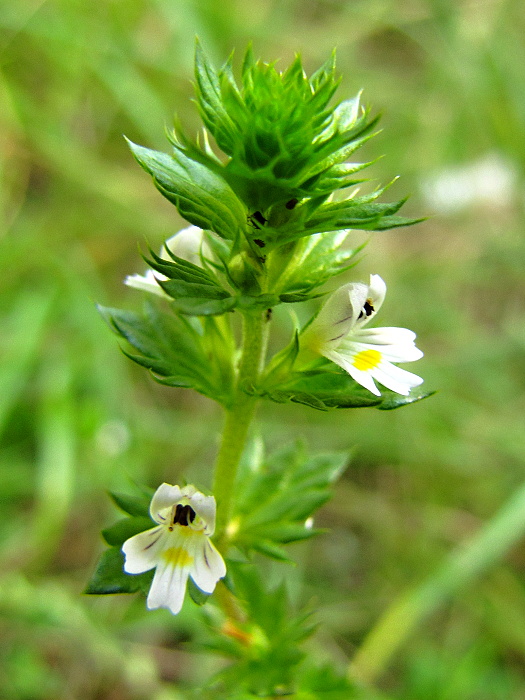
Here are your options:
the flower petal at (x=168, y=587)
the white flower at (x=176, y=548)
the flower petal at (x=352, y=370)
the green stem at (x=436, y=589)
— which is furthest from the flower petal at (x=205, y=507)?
the green stem at (x=436, y=589)

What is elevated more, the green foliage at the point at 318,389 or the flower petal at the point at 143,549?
the green foliage at the point at 318,389

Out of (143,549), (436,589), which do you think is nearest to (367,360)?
(143,549)

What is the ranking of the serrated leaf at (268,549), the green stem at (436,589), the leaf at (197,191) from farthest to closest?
the green stem at (436,589), the serrated leaf at (268,549), the leaf at (197,191)

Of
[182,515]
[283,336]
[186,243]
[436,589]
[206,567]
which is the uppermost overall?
[283,336]

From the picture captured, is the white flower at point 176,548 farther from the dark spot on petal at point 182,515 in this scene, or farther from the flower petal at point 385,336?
the flower petal at point 385,336

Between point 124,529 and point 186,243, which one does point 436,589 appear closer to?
point 124,529

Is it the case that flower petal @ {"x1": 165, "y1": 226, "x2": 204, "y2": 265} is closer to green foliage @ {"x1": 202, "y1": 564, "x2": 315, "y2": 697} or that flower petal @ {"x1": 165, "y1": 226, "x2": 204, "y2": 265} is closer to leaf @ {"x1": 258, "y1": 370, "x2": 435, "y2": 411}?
leaf @ {"x1": 258, "y1": 370, "x2": 435, "y2": 411}

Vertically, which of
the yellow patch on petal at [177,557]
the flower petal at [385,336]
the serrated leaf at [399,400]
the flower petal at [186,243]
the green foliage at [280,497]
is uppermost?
the flower petal at [186,243]
